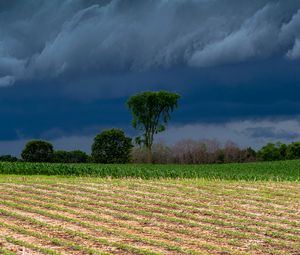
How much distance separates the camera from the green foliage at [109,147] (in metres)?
47.9

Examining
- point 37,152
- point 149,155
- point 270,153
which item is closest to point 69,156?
point 37,152

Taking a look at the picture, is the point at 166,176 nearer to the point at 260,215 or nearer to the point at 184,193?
the point at 184,193

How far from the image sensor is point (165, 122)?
163ft

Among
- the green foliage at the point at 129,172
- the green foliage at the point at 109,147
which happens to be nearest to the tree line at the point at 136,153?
the green foliage at the point at 109,147

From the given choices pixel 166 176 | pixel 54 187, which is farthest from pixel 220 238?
pixel 166 176

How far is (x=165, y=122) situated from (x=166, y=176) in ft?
79.6

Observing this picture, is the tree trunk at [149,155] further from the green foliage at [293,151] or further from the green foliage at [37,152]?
the green foliage at [293,151]

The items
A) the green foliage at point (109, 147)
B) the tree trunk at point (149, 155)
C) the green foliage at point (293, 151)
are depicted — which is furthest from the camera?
the green foliage at point (293, 151)

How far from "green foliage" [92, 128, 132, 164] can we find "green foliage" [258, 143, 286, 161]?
12539mm

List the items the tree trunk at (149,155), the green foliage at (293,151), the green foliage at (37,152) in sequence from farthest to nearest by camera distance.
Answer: the green foliage at (293,151), the tree trunk at (149,155), the green foliage at (37,152)

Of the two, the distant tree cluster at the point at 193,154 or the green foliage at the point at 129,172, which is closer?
the green foliage at the point at 129,172

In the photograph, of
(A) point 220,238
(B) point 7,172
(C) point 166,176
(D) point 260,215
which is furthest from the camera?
(B) point 7,172

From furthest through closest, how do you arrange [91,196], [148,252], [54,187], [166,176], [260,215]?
[166,176], [54,187], [91,196], [260,215], [148,252]

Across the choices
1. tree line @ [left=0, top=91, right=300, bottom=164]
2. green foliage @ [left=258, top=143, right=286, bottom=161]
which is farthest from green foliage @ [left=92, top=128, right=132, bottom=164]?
green foliage @ [left=258, top=143, right=286, bottom=161]
